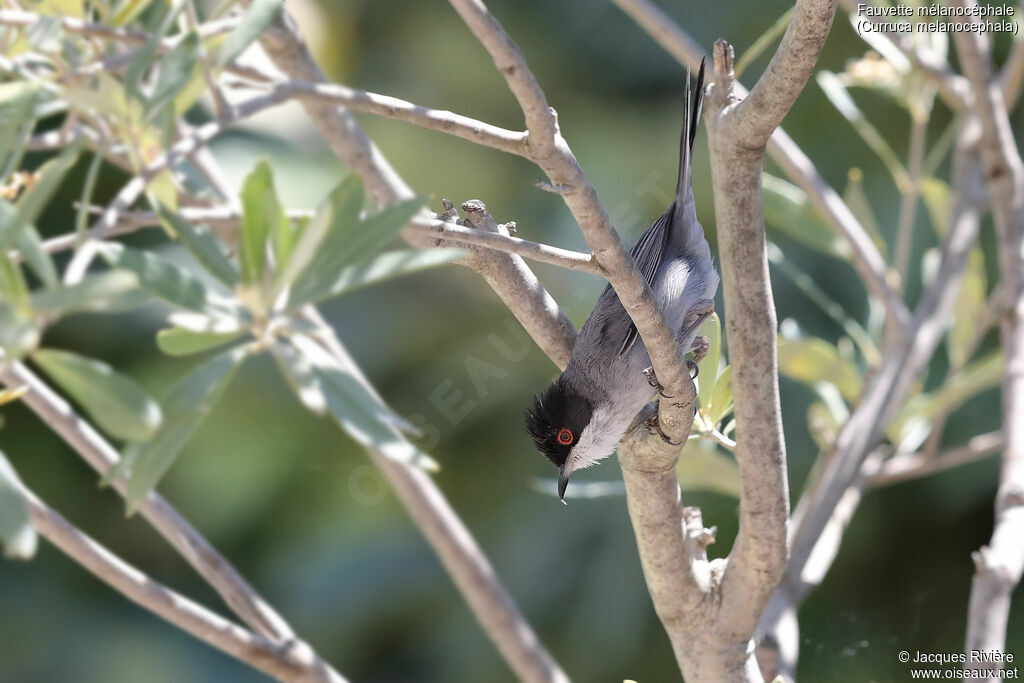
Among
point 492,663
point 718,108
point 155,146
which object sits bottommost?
point 492,663

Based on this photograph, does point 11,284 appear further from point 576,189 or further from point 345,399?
point 576,189

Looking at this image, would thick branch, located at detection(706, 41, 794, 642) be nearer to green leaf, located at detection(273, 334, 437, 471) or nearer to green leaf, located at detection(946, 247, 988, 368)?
green leaf, located at detection(273, 334, 437, 471)

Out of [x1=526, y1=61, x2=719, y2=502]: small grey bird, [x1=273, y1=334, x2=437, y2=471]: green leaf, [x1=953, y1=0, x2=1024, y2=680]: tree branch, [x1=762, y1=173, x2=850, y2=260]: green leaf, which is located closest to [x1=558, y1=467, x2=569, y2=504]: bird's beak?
[x1=526, y1=61, x2=719, y2=502]: small grey bird

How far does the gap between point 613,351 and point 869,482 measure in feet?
2.48

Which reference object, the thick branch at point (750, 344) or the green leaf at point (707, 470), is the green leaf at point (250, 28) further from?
the green leaf at point (707, 470)

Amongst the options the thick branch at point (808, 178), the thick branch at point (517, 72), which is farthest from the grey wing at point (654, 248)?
the thick branch at point (517, 72)

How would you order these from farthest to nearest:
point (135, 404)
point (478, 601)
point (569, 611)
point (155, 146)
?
1. point (569, 611)
2. point (478, 601)
3. point (155, 146)
4. point (135, 404)

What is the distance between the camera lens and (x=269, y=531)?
10.1ft

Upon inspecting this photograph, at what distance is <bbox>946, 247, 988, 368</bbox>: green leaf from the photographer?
2.16 metres

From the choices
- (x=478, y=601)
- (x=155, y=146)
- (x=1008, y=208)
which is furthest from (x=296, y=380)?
(x=1008, y=208)

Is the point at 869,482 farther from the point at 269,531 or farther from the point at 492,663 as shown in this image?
the point at 269,531

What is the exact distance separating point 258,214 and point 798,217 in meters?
1.56

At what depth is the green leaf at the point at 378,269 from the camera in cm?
67

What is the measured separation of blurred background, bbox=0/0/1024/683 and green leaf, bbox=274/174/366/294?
2093 millimetres
